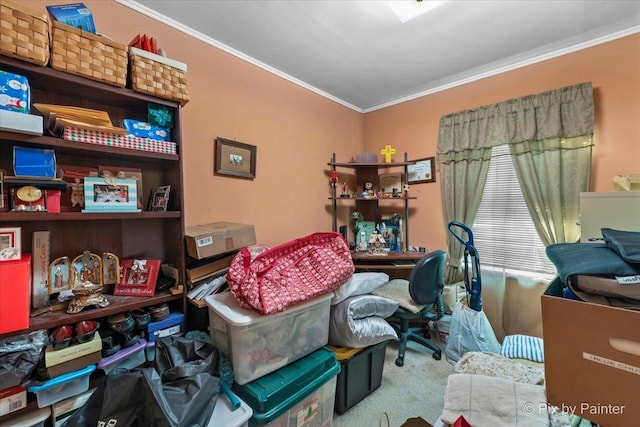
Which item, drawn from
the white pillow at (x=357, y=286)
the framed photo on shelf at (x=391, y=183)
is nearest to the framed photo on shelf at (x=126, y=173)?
the white pillow at (x=357, y=286)

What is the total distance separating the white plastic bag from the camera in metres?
2.04

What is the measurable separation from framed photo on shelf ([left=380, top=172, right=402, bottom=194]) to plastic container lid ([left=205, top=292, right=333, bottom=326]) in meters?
1.94

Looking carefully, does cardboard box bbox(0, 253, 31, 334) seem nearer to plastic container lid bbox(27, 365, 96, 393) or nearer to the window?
plastic container lid bbox(27, 365, 96, 393)

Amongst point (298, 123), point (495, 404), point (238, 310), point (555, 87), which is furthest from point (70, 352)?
point (555, 87)

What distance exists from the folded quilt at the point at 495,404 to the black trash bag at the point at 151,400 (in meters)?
0.85

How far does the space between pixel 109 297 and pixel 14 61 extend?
3.50ft

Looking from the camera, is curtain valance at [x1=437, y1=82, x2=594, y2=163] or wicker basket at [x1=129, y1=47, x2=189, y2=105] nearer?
wicker basket at [x1=129, y1=47, x2=189, y2=105]

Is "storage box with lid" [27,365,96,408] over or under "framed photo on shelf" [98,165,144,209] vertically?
under

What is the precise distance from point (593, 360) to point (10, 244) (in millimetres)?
1891

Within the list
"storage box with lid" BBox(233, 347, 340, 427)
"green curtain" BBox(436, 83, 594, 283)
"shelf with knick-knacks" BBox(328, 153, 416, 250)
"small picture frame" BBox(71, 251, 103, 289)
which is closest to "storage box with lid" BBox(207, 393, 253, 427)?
"storage box with lid" BBox(233, 347, 340, 427)

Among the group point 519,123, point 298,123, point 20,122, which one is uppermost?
point 298,123

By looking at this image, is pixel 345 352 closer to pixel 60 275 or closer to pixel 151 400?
pixel 151 400

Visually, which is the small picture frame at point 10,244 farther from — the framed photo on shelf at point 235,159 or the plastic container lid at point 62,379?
the framed photo on shelf at point 235,159

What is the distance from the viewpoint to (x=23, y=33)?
1.00m
